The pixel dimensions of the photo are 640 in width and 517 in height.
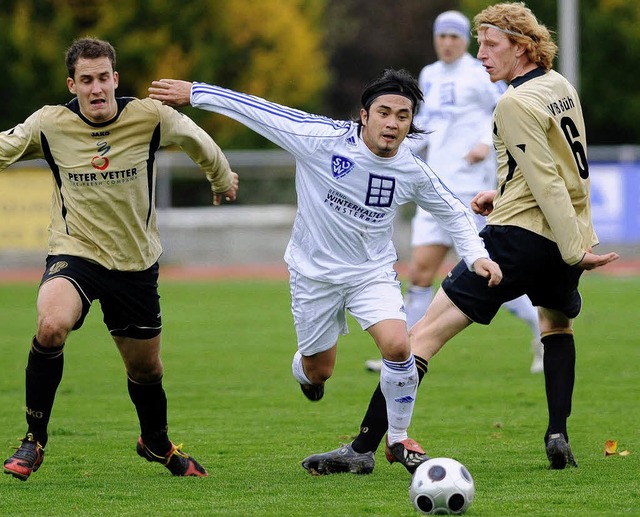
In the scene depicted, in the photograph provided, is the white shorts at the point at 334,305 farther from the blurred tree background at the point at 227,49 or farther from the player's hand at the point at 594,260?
the blurred tree background at the point at 227,49

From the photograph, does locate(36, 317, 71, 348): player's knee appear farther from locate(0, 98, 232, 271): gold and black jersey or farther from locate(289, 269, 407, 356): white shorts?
locate(289, 269, 407, 356): white shorts

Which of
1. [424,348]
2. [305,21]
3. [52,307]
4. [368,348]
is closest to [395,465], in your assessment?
[424,348]

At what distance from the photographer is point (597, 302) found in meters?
16.9

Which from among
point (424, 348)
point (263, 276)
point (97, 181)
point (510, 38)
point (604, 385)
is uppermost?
point (510, 38)

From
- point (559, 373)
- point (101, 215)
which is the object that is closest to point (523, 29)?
point (559, 373)

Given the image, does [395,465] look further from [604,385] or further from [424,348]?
[604,385]

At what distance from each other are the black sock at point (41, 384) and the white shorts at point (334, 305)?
4.11 ft

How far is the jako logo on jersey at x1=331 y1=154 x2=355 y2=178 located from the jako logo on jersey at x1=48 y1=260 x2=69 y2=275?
4.66 ft

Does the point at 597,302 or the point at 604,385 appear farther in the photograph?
the point at 597,302

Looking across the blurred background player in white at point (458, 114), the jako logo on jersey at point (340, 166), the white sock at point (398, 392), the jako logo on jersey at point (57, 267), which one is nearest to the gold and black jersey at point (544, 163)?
the jako logo on jersey at point (340, 166)

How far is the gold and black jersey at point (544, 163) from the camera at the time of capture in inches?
246

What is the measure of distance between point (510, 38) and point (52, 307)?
2.69m

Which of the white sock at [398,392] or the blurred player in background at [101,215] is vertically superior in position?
the blurred player in background at [101,215]

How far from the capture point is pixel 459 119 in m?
10.7
